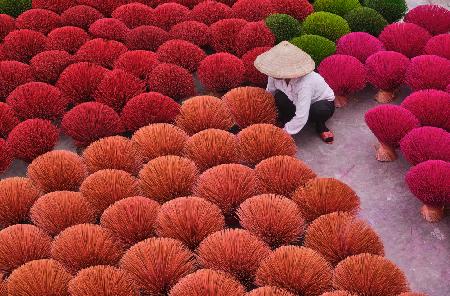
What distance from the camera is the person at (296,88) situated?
202 centimetres

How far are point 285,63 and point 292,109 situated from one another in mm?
181

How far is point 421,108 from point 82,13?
58.7 inches

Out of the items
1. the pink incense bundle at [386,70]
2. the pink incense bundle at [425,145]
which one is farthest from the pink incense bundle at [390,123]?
the pink incense bundle at [386,70]

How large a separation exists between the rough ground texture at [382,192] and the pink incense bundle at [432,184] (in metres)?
0.09

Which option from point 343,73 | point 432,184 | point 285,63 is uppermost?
point 285,63

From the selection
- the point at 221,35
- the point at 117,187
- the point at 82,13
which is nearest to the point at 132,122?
the point at 117,187

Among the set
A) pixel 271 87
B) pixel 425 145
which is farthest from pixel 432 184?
pixel 271 87

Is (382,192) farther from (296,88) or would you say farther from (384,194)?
(296,88)

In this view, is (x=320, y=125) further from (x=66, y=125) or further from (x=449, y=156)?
(x=66, y=125)

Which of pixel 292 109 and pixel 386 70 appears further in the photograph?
pixel 386 70

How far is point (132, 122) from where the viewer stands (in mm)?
2025

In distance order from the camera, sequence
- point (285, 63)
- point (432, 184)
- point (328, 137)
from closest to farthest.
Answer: point (432, 184), point (285, 63), point (328, 137)

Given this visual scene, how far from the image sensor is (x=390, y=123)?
1.97m

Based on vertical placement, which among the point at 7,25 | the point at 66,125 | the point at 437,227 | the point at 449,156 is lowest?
the point at 437,227
